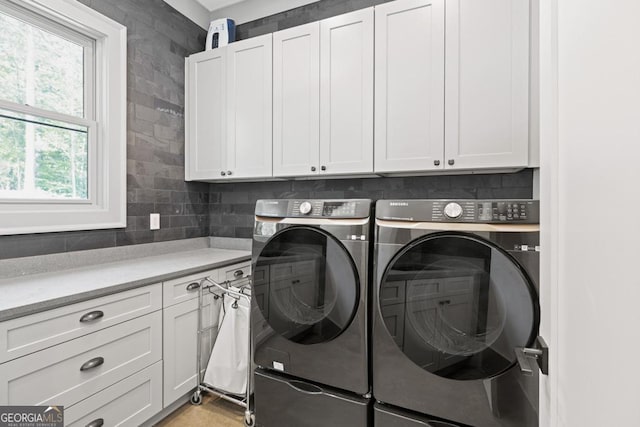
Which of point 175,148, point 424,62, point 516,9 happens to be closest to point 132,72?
point 175,148

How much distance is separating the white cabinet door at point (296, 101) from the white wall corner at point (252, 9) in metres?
0.54

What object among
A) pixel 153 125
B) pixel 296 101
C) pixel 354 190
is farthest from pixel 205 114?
pixel 354 190

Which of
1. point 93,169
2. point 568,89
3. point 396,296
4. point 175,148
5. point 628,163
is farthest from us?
point 175,148

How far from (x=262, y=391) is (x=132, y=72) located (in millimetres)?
2335

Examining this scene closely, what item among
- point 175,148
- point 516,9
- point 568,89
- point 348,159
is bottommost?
point 568,89

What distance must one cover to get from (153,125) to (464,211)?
7.64ft

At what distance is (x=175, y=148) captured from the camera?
8.70 feet

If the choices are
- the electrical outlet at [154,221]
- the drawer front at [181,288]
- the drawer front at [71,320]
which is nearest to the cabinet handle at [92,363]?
the drawer front at [71,320]

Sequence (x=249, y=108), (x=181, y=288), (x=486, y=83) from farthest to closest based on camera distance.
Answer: (x=249, y=108)
(x=181, y=288)
(x=486, y=83)

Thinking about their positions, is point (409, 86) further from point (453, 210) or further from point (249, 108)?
point (249, 108)

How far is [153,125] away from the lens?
2447 millimetres

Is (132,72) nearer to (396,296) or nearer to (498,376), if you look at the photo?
(396,296)

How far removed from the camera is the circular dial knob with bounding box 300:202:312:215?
1.59 m

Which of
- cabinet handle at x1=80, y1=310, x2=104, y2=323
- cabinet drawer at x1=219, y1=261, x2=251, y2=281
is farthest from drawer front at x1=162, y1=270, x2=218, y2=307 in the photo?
cabinet handle at x1=80, y1=310, x2=104, y2=323
